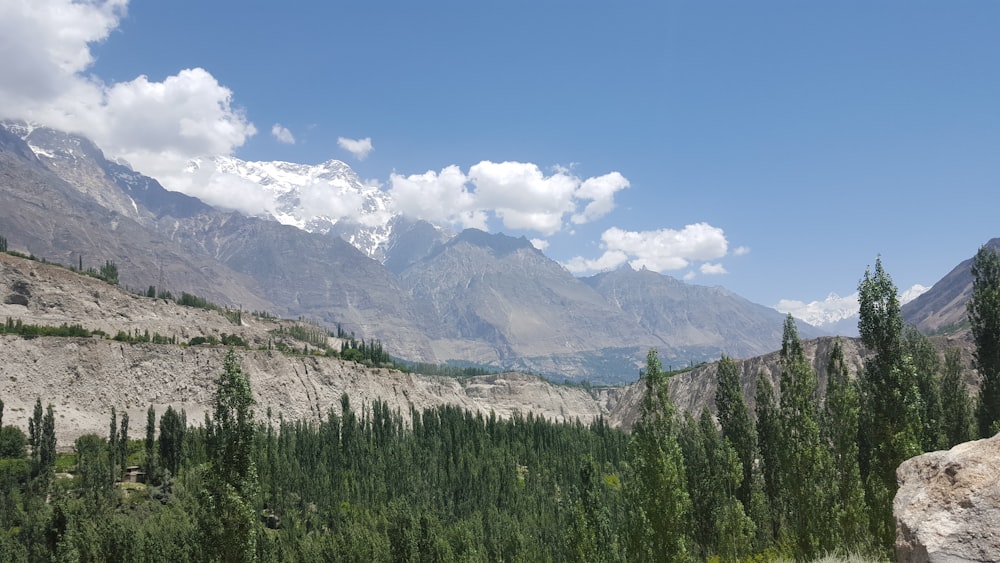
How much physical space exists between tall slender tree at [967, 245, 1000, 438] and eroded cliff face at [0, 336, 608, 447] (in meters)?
91.7

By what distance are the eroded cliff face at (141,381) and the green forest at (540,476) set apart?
213 inches

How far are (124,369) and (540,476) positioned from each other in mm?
79698

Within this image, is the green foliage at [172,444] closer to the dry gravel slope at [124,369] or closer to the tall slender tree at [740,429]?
the dry gravel slope at [124,369]

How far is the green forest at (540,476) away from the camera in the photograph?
89.3ft

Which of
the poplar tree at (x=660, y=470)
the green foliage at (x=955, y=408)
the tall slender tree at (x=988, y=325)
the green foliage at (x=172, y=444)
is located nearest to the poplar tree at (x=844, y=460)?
the poplar tree at (x=660, y=470)

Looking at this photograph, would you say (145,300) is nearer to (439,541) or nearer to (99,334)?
(99,334)

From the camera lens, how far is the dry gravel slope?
357ft

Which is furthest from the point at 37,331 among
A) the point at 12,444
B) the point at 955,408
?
the point at 955,408

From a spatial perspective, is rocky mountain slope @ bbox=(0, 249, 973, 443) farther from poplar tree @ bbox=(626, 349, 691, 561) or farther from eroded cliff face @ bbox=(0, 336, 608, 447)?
poplar tree @ bbox=(626, 349, 691, 561)

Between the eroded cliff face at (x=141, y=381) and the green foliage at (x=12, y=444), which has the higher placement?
the eroded cliff face at (x=141, y=381)

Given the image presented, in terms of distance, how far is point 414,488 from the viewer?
87.2 m

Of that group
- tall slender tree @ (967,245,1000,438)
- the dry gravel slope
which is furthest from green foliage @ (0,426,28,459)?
tall slender tree @ (967,245,1000,438)

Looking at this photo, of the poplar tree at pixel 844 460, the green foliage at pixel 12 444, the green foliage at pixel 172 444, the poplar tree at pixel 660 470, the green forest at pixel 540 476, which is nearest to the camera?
the poplar tree at pixel 844 460

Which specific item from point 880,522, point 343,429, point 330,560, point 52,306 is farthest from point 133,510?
point 52,306
